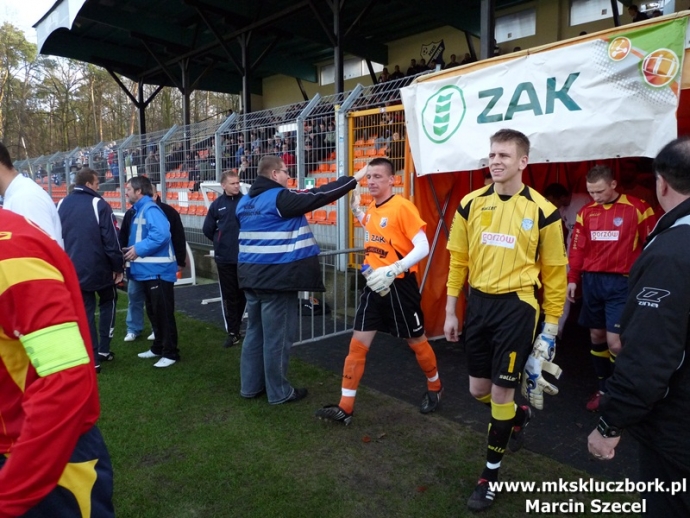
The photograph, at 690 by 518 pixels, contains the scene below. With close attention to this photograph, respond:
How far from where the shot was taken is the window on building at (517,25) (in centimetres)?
1267

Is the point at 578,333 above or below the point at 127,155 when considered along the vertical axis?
below

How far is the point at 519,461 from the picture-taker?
3.37 meters

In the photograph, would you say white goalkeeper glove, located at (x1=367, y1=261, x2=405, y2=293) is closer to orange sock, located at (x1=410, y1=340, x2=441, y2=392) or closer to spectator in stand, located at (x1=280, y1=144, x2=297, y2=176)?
orange sock, located at (x1=410, y1=340, x2=441, y2=392)

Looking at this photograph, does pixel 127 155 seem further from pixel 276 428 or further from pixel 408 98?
pixel 276 428

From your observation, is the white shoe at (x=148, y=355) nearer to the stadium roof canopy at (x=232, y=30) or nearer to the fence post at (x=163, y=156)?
the fence post at (x=163, y=156)

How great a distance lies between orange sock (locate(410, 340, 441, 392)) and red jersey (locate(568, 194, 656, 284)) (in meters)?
1.46

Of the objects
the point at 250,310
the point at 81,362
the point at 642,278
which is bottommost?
the point at 250,310

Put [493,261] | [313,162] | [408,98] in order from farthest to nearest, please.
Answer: [313,162]
[408,98]
[493,261]

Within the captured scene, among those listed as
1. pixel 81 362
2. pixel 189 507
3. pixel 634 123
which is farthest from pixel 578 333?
pixel 81 362

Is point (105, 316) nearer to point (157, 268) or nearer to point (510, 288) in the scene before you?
point (157, 268)

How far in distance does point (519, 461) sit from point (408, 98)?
3.53 m

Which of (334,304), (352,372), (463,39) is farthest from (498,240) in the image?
(463,39)

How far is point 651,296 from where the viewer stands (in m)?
1.61

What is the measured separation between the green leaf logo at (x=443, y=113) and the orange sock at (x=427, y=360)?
2.05 metres
